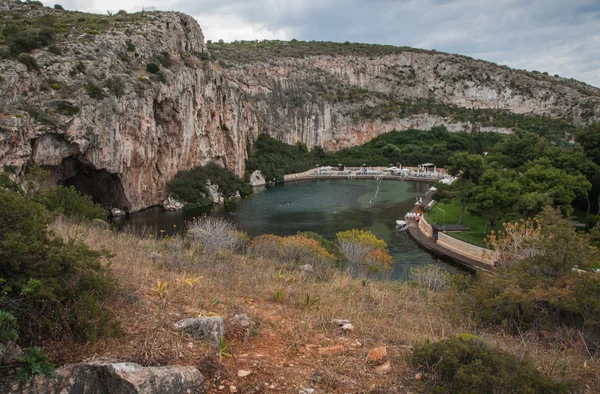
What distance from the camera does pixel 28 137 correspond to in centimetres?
2209

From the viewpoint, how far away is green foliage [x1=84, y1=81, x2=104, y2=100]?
87.8ft

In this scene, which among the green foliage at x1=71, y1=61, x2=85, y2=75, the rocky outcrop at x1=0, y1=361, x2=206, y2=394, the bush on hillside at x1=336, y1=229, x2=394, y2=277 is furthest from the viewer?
the green foliage at x1=71, y1=61, x2=85, y2=75

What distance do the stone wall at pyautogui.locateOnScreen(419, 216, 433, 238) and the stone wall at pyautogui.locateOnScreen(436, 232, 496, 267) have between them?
1.44m

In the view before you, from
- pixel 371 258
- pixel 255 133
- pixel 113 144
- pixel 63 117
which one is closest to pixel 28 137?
pixel 63 117

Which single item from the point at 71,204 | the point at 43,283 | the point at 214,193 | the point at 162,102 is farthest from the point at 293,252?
the point at 214,193

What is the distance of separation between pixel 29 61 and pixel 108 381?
27628mm

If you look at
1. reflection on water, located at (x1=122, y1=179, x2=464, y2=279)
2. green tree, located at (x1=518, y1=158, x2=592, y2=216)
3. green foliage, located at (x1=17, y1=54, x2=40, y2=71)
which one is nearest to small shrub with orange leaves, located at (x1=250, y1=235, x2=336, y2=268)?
reflection on water, located at (x1=122, y1=179, x2=464, y2=279)

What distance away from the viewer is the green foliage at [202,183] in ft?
119

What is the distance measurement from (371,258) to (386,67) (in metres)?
78.4

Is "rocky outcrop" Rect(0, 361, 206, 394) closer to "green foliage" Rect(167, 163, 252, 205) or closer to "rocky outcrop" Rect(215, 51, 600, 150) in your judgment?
"green foliage" Rect(167, 163, 252, 205)

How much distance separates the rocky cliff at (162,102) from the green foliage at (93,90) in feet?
0.24

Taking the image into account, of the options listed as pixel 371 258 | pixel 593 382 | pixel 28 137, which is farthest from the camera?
pixel 28 137

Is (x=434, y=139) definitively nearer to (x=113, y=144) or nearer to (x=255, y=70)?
(x=255, y=70)

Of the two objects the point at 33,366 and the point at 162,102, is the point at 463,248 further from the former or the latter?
the point at 162,102
